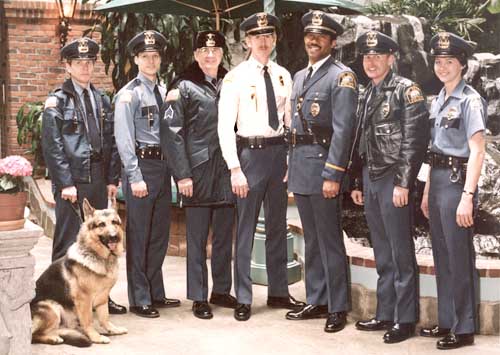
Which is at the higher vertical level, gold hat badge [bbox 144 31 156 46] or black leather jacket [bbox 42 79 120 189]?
gold hat badge [bbox 144 31 156 46]

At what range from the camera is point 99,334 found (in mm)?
5211

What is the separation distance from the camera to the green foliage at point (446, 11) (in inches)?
384

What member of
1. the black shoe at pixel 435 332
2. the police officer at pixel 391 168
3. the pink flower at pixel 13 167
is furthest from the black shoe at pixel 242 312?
the pink flower at pixel 13 167

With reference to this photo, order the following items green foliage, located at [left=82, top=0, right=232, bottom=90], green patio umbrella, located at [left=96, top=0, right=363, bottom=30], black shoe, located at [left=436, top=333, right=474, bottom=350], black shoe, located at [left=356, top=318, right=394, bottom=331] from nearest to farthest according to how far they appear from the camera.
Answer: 1. black shoe, located at [left=436, top=333, right=474, bottom=350]
2. black shoe, located at [left=356, top=318, right=394, bottom=331]
3. green patio umbrella, located at [left=96, top=0, right=363, bottom=30]
4. green foliage, located at [left=82, top=0, right=232, bottom=90]

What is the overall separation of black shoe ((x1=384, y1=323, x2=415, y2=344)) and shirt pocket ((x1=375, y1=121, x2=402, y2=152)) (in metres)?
1.10

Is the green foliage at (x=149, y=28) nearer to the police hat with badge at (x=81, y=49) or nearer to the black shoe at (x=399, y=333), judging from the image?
the police hat with badge at (x=81, y=49)

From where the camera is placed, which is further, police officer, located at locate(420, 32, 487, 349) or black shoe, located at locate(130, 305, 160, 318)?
black shoe, located at locate(130, 305, 160, 318)

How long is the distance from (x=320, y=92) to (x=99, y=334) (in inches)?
81.3

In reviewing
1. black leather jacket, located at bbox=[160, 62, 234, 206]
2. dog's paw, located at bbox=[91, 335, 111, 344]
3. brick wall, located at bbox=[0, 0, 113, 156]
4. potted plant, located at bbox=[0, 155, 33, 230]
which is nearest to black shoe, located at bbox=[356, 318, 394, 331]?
black leather jacket, located at bbox=[160, 62, 234, 206]

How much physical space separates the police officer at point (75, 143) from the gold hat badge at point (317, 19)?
149cm

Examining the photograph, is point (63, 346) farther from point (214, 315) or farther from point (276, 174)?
point (276, 174)

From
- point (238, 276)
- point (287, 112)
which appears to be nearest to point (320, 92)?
point (287, 112)

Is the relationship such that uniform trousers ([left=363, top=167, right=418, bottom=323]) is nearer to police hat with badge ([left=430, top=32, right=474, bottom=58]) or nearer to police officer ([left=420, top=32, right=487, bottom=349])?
police officer ([left=420, top=32, right=487, bottom=349])

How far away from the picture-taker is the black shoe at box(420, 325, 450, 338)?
515cm
